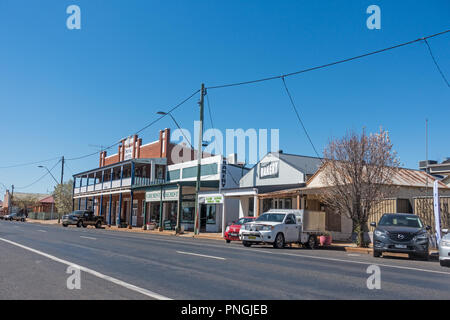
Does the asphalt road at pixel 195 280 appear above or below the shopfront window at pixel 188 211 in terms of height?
below

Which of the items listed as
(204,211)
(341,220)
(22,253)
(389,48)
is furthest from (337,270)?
(204,211)

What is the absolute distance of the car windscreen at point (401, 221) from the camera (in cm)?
1648

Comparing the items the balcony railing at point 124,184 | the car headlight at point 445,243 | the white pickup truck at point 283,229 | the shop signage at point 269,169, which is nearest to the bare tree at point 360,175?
the white pickup truck at point 283,229

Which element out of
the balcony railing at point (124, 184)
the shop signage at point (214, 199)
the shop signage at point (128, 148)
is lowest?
the shop signage at point (214, 199)

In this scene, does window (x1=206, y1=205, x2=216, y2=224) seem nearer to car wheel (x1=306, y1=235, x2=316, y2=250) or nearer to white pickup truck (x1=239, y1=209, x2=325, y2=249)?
white pickup truck (x1=239, y1=209, x2=325, y2=249)

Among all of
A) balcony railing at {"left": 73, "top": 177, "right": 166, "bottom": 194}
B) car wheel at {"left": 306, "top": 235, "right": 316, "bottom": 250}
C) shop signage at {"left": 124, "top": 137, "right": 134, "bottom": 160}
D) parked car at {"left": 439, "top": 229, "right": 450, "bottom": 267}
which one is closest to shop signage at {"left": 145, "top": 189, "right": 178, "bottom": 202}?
balcony railing at {"left": 73, "top": 177, "right": 166, "bottom": 194}

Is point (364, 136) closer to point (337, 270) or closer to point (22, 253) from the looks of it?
point (337, 270)

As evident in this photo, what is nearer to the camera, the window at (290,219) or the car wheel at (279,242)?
the car wheel at (279,242)

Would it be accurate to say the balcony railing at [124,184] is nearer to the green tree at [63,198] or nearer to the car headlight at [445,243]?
the green tree at [63,198]

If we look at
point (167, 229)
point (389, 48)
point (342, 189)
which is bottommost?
point (167, 229)

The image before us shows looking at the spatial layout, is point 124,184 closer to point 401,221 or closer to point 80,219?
point 80,219

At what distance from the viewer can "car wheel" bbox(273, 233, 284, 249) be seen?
1888 centimetres

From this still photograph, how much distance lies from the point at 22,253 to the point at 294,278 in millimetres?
8420

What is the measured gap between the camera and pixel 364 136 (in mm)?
20859
